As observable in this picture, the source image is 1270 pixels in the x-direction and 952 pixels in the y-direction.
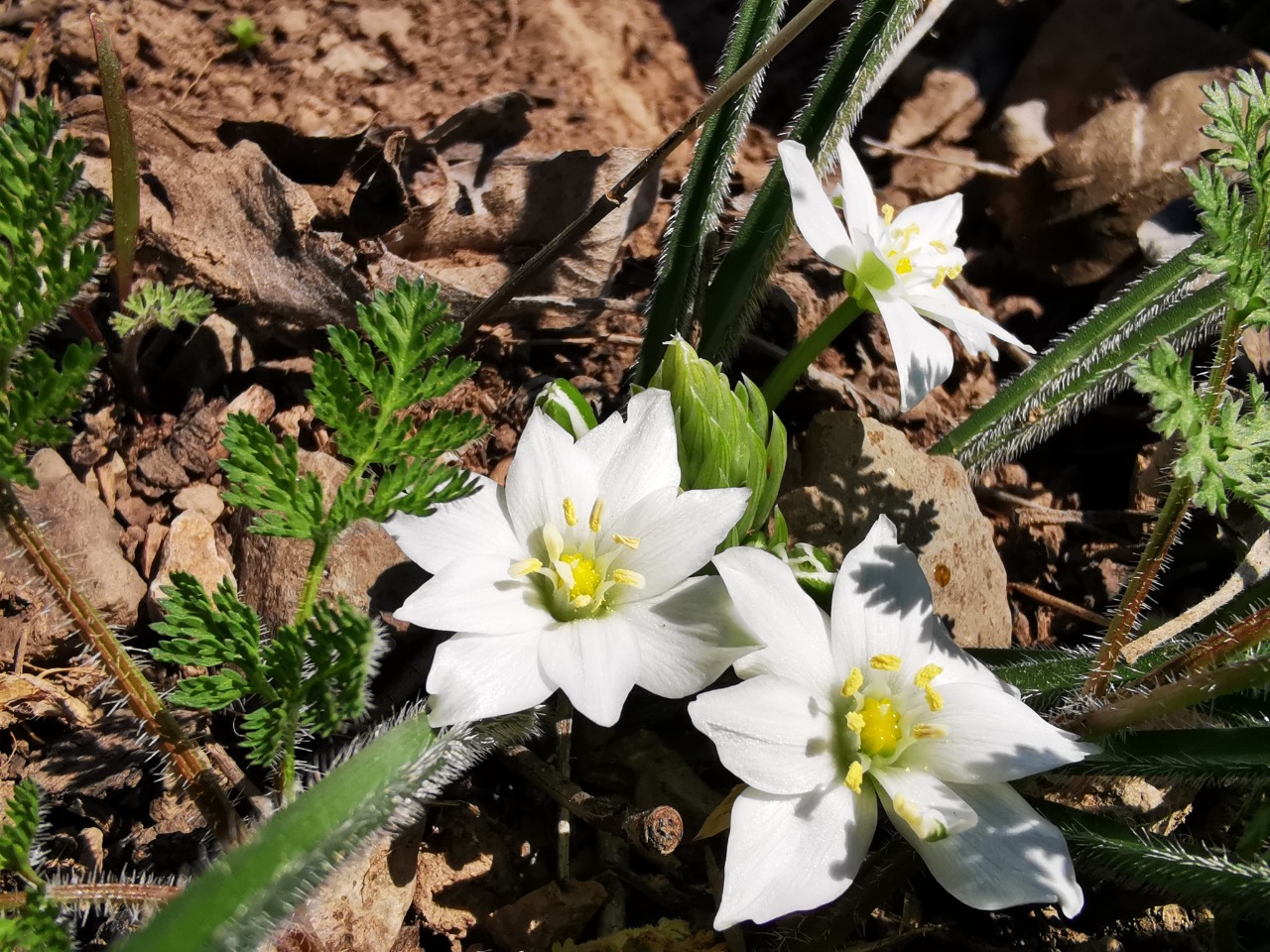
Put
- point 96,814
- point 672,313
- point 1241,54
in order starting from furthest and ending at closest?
point 1241,54 → point 672,313 → point 96,814

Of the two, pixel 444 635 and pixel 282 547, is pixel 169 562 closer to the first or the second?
pixel 282 547

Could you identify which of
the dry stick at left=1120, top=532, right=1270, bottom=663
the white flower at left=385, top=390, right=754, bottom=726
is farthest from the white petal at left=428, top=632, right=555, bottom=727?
the dry stick at left=1120, top=532, right=1270, bottom=663

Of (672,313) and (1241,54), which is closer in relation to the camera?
(672,313)

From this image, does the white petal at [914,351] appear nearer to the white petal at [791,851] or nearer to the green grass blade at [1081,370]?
the green grass blade at [1081,370]

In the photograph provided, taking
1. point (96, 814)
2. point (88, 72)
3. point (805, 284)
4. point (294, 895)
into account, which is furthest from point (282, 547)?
point (88, 72)

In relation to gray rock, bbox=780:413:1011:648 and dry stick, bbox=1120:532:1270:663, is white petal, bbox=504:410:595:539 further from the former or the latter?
dry stick, bbox=1120:532:1270:663

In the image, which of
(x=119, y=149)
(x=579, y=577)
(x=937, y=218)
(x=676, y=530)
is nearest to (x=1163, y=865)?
(x=676, y=530)

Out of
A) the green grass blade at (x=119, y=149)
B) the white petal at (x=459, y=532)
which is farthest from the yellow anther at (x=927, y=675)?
the green grass blade at (x=119, y=149)
